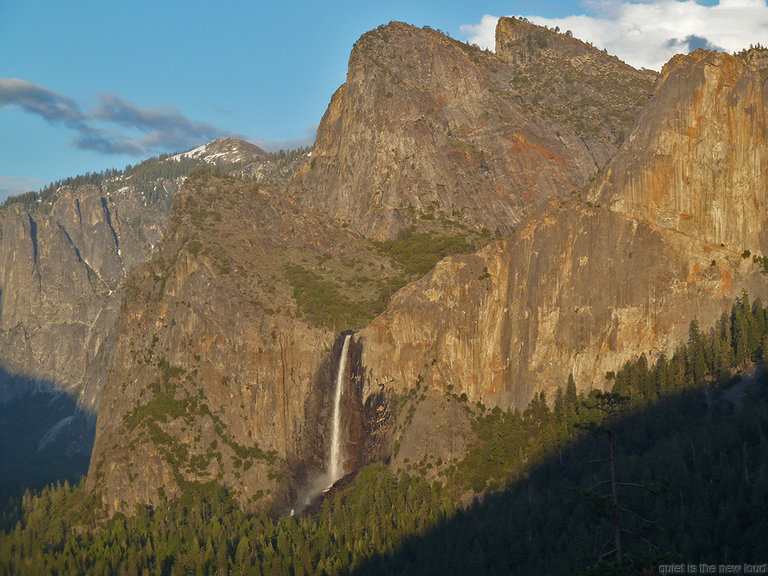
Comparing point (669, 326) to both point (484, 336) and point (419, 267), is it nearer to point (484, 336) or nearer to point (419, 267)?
point (484, 336)

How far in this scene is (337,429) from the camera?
174 m

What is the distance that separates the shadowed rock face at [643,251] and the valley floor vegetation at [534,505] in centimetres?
443

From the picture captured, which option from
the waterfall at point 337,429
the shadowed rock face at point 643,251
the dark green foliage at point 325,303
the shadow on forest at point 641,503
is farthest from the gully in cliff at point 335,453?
the shadow on forest at point 641,503

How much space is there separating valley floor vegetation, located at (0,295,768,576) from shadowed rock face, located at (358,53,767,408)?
4.43 m

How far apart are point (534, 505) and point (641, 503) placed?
1739 centimetres

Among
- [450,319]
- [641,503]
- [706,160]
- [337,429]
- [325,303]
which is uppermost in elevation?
[706,160]

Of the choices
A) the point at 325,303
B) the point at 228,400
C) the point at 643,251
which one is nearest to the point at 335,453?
the point at 228,400

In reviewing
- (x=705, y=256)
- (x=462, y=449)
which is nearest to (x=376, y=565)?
(x=462, y=449)

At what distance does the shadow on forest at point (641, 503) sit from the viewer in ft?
335

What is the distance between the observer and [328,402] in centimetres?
17575

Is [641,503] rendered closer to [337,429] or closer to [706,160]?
[706,160]

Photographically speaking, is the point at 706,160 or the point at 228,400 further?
the point at 228,400

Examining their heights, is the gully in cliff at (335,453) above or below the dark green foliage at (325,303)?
below

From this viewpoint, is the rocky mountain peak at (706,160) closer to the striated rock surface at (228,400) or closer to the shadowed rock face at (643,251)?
the shadowed rock face at (643,251)
